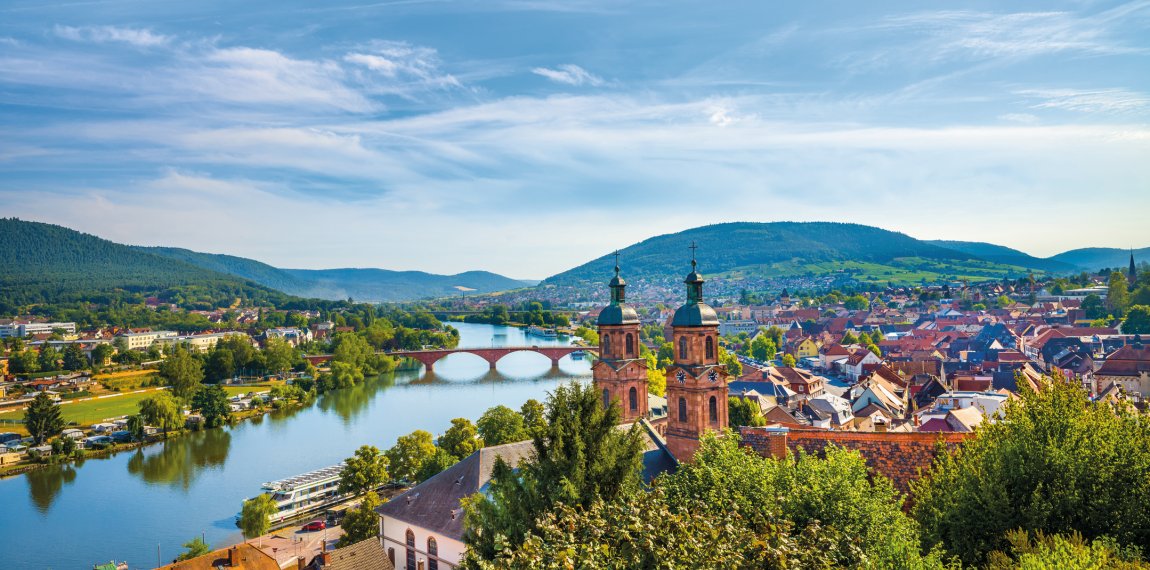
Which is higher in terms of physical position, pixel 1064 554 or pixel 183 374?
pixel 1064 554

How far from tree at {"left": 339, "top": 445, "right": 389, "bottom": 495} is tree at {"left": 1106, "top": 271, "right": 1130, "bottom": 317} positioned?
7423 cm

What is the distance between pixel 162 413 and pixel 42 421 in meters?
5.76

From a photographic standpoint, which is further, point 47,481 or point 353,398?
point 353,398

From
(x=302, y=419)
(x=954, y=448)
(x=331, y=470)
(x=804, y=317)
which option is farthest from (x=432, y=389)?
(x=804, y=317)

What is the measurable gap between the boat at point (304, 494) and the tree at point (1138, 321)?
62.8 meters

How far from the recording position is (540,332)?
132375 millimetres

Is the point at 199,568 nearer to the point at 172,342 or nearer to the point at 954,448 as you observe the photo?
the point at 954,448

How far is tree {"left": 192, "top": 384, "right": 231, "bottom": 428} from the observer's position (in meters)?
47.1

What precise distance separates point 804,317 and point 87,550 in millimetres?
98917

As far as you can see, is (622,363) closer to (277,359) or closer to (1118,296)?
(277,359)

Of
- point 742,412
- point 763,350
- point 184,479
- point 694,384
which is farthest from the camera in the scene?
point 763,350

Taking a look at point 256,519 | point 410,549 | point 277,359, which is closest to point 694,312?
point 410,549

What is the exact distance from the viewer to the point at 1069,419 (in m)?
10.2

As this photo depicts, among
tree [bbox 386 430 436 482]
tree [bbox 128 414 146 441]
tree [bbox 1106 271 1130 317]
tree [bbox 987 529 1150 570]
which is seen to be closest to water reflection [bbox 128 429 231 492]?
tree [bbox 128 414 146 441]
